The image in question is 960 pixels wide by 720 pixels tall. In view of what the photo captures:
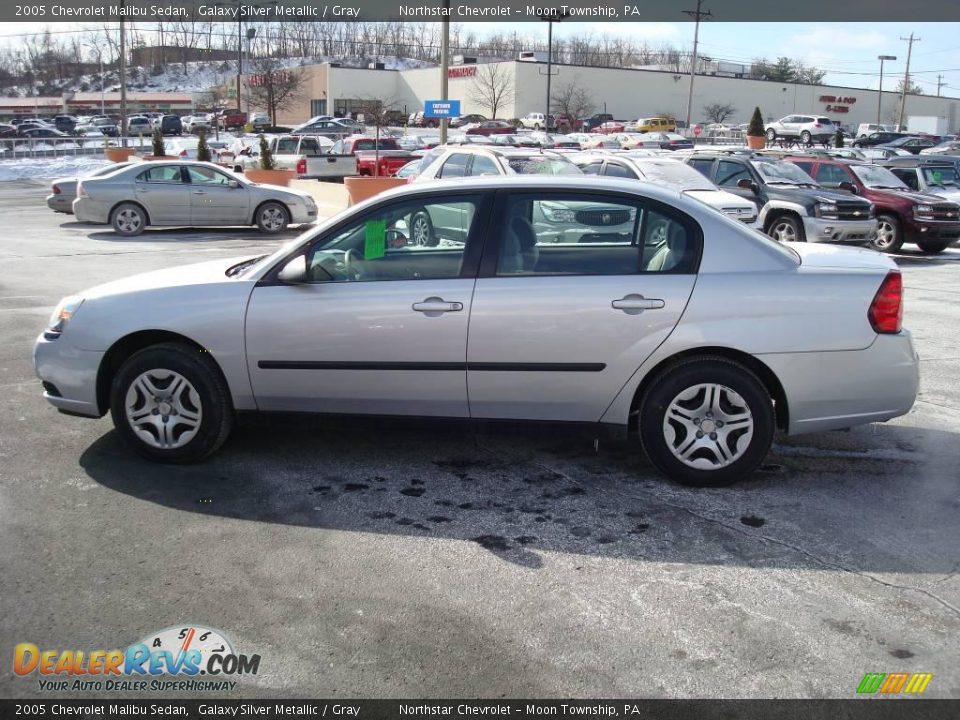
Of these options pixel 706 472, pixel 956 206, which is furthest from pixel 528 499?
pixel 956 206

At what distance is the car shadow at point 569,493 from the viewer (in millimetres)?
4285

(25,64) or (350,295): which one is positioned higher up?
(25,64)

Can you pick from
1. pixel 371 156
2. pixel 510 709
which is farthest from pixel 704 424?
pixel 371 156

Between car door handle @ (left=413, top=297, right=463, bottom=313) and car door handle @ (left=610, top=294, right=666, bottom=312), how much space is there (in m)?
0.85

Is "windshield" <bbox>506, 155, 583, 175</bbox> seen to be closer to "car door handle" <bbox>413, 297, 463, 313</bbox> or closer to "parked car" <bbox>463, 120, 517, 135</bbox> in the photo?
"car door handle" <bbox>413, 297, 463, 313</bbox>

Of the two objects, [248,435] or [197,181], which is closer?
[248,435]

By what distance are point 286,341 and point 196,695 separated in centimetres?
233

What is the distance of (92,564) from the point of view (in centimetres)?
403

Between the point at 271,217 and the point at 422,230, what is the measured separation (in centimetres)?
1440

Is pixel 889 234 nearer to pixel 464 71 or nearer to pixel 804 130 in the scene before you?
pixel 804 130

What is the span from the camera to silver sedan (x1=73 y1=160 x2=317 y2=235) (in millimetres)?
18312

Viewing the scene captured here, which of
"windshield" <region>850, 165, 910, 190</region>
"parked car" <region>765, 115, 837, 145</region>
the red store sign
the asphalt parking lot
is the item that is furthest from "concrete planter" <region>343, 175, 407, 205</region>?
the red store sign

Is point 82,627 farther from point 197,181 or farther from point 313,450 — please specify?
point 197,181

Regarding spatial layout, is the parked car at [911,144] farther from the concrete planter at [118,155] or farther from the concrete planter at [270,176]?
the concrete planter at [118,155]
